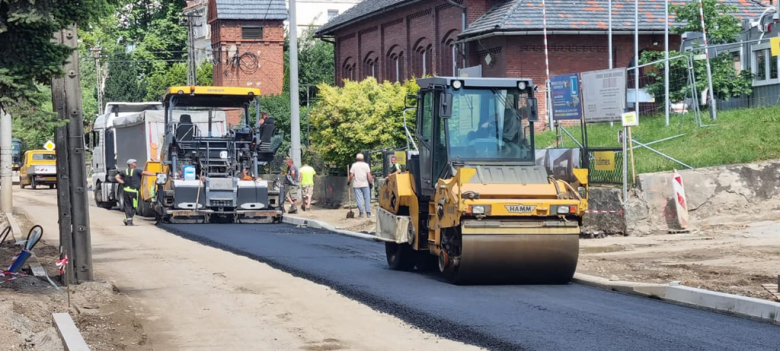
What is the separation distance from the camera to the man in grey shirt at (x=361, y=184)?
89.2 feet

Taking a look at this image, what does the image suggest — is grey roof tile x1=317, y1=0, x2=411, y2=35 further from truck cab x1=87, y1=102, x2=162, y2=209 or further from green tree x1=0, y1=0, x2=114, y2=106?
green tree x1=0, y1=0, x2=114, y2=106

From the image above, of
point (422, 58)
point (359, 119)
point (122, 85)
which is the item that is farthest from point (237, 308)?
point (122, 85)

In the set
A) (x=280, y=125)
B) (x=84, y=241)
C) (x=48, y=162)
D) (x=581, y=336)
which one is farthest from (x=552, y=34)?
(x=48, y=162)

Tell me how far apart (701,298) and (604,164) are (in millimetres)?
9457

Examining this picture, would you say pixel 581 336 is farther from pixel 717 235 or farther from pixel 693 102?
pixel 693 102

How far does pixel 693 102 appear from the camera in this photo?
23438 millimetres

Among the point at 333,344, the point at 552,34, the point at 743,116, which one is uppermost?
the point at 552,34

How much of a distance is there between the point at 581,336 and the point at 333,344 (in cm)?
223

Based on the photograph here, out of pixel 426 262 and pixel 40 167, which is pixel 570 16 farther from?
pixel 40 167

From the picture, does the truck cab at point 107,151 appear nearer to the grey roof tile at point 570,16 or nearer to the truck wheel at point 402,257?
the grey roof tile at point 570,16

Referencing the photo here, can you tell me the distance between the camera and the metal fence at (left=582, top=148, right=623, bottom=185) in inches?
798

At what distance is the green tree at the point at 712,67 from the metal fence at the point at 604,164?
349 cm

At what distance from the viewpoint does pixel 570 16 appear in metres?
34.9

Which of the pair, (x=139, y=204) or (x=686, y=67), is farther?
(x=139, y=204)
